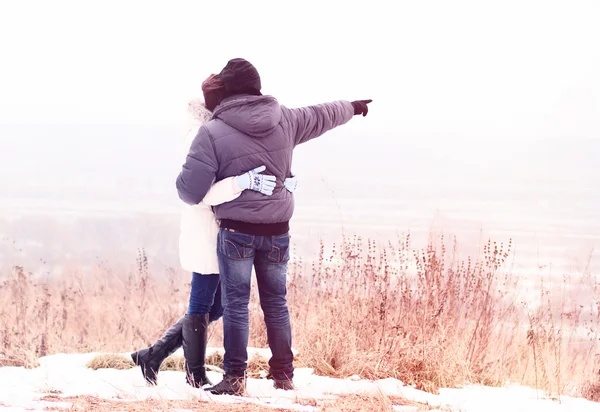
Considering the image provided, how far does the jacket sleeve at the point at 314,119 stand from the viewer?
5.05 m

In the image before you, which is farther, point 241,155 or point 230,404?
point 241,155

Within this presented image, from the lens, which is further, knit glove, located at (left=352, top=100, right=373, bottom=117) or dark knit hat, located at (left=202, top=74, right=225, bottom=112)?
knit glove, located at (left=352, top=100, right=373, bottom=117)

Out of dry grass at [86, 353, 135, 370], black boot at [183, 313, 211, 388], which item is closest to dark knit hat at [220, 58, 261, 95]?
black boot at [183, 313, 211, 388]

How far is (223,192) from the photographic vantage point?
470 centimetres

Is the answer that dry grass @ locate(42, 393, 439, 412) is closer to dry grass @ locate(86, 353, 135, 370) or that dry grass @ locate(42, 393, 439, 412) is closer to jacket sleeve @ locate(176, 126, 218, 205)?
dry grass @ locate(86, 353, 135, 370)

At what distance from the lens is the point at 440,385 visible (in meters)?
5.49

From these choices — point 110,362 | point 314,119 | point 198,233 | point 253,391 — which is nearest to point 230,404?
point 253,391

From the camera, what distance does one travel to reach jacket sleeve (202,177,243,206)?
468cm

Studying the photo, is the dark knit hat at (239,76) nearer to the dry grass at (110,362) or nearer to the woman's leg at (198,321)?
the woman's leg at (198,321)

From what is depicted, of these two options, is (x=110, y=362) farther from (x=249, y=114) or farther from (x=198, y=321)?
(x=249, y=114)

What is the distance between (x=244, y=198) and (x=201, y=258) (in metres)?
0.54

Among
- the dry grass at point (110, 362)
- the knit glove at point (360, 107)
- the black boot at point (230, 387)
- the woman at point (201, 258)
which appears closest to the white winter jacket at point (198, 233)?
the woman at point (201, 258)

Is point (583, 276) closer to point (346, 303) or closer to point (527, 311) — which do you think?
point (527, 311)

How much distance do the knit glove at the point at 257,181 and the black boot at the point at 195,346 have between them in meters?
1.03
